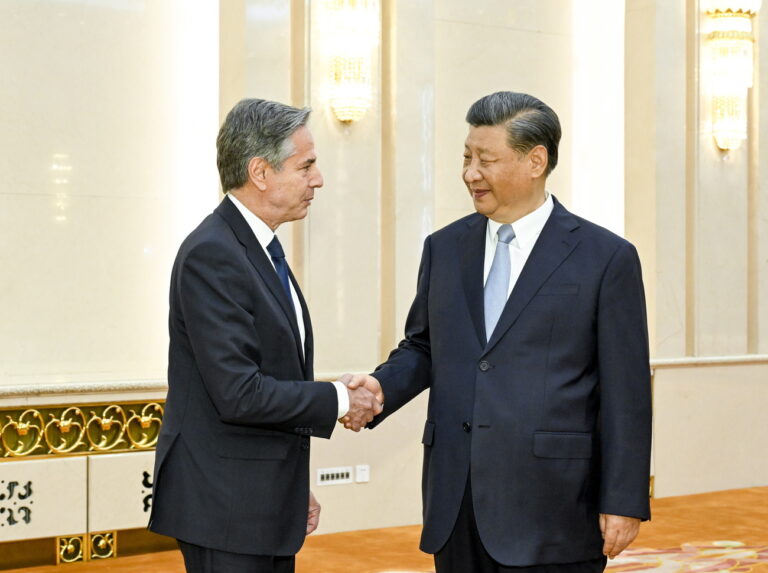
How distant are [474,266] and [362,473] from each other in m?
3.58

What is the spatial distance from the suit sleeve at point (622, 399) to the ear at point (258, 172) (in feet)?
2.95

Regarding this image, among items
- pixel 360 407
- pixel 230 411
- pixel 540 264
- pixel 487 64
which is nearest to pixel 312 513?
pixel 360 407

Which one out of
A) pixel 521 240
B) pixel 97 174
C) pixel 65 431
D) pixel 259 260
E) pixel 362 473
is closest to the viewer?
pixel 259 260

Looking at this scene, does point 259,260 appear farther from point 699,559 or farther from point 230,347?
point 699,559

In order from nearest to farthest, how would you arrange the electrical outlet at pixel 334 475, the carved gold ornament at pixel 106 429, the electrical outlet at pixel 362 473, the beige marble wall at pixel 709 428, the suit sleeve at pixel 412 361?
the suit sleeve at pixel 412 361 → the carved gold ornament at pixel 106 429 → the electrical outlet at pixel 334 475 → the electrical outlet at pixel 362 473 → the beige marble wall at pixel 709 428

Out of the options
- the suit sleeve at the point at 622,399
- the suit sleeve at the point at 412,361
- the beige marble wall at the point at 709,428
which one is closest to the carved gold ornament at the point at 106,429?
the suit sleeve at the point at 412,361

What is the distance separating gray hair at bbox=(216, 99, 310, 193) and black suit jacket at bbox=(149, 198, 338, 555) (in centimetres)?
18

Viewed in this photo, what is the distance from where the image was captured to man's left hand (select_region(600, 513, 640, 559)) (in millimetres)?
2695

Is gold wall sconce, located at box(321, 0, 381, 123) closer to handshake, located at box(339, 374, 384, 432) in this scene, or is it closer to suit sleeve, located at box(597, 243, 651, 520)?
handshake, located at box(339, 374, 384, 432)

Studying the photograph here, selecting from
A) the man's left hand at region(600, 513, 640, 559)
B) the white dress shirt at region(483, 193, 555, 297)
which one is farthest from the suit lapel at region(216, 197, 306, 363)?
the man's left hand at region(600, 513, 640, 559)

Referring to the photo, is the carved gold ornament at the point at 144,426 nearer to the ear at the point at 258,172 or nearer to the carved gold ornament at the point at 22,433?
the carved gold ornament at the point at 22,433

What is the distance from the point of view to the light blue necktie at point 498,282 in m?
2.84

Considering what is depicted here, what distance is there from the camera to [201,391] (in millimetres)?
2516

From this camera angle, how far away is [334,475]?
244 inches
